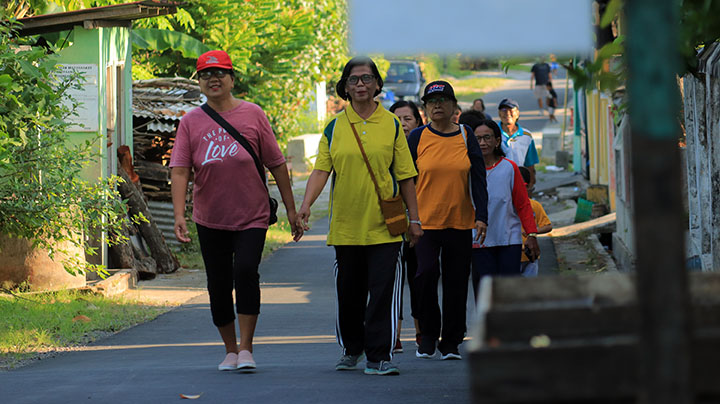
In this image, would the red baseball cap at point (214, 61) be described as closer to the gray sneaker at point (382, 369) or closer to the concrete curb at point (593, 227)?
the gray sneaker at point (382, 369)

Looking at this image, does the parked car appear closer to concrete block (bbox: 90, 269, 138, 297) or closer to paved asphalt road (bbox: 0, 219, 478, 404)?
concrete block (bbox: 90, 269, 138, 297)

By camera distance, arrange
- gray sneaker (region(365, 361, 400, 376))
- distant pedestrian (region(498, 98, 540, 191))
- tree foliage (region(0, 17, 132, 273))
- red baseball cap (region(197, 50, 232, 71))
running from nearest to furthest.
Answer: gray sneaker (region(365, 361, 400, 376)) < red baseball cap (region(197, 50, 232, 71)) < tree foliage (region(0, 17, 132, 273)) < distant pedestrian (region(498, 98, 540, 191))

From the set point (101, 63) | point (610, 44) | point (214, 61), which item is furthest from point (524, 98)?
point (610, 44)

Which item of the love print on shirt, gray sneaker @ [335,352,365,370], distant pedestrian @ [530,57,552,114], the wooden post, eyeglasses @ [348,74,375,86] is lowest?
gray sneaker @ [335,352,365,370]

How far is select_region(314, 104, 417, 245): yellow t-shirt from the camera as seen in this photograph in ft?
22.1

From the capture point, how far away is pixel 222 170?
6773 millimetres

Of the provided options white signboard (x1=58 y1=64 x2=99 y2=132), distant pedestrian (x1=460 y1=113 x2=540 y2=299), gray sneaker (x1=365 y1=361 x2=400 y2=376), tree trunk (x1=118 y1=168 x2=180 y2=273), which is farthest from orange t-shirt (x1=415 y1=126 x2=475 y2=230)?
tree trunk (x1=118 y1=168 x2=180 y2=273)

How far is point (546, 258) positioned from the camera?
1420cm

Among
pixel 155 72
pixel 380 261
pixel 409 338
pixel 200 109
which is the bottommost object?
pixel 409 338

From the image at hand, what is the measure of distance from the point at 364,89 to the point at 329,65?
725 inches

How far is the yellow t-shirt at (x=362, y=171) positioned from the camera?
22.1ft

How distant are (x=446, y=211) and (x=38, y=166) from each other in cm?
415

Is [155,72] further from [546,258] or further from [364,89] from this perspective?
[364,89]

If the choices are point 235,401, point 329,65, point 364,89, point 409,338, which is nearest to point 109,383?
point 235,401
